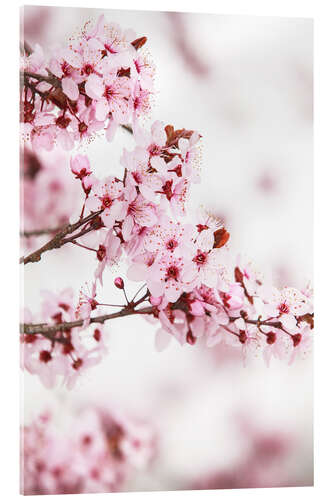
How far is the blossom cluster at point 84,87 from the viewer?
234 centimetres

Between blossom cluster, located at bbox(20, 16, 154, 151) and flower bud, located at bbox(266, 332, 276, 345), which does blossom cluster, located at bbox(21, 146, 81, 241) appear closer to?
blossom cluster, located at bbox(20, 16, 154, 151)

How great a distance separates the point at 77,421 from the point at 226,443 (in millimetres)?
416

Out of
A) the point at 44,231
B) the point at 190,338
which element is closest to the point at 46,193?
the point at 44,231

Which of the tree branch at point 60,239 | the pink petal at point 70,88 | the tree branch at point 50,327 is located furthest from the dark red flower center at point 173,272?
the pink petal at point 70,88

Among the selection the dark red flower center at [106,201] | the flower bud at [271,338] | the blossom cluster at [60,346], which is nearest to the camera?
the dark red flower center at [106,201]

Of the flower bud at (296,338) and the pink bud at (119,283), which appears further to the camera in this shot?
the flower bud at (296,338)

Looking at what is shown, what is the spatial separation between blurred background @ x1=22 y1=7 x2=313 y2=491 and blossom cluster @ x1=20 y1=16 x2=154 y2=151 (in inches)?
2.0

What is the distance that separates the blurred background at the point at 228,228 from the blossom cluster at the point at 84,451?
33mm

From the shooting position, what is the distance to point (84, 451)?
251 cm

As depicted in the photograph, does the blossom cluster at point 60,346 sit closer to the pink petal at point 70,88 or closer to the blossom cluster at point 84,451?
the blossom cluster at point 84,451

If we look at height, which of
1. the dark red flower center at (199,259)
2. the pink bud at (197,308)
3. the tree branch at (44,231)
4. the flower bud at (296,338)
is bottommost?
the flower bud at (296,338)

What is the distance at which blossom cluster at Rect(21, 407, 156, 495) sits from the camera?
2.46 metres

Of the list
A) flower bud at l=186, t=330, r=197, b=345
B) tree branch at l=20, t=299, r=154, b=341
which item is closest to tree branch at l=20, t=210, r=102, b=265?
tree branch at l=20, t=299, r=154, b=341
